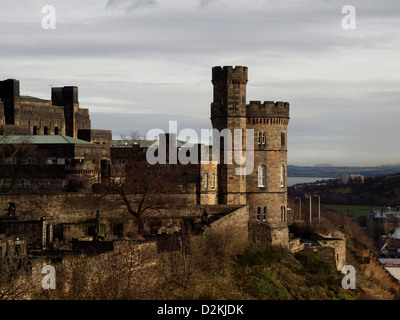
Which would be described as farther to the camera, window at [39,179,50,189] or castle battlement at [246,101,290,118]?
castle battlement at [246,101,290,118]

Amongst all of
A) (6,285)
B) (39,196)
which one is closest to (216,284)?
(6,285)

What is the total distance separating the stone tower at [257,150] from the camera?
190 feet

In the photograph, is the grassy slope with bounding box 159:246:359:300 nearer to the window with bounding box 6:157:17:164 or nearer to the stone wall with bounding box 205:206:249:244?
the stone wall with bounding box 205:206:249:244

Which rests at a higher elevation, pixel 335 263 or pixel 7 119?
pixel 7 119

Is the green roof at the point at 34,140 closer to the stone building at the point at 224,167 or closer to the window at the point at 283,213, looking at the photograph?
the stone building at the point at 224,167

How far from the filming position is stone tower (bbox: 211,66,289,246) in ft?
190

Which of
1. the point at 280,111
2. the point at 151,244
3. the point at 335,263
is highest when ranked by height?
the point at 280,111

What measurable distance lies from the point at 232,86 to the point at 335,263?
1519 cm

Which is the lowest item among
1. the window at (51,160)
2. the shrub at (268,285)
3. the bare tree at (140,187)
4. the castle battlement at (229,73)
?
the shrub at (268,285)

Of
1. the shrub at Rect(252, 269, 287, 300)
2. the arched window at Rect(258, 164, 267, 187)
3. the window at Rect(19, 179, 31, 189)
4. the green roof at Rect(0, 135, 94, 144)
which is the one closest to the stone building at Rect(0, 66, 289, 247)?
the arched window at Rect(258, 164, 267, 187)

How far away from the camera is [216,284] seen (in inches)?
1501

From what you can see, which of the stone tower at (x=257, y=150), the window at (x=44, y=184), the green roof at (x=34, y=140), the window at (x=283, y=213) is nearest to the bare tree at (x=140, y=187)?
the window at (x=44, y=184)

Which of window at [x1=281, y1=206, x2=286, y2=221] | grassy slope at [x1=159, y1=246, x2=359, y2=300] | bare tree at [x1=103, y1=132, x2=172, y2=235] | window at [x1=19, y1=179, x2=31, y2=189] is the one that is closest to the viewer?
grassy slope at [x1=159, y1=246, x2=359, y2=300]

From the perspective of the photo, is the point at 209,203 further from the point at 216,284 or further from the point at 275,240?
the point at 216,284
